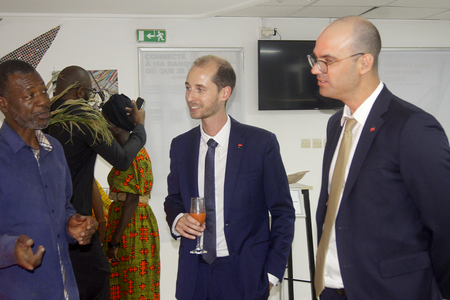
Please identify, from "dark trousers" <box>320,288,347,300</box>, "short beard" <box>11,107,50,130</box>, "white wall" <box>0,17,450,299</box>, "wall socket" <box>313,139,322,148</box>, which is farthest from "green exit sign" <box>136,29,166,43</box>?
"dark trousers" <box>320,288,347,300</box>

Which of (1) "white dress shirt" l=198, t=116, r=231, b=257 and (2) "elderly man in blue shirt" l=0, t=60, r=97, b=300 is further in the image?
(1) "white dress shirt" l=198, t=116, r=231, b=257

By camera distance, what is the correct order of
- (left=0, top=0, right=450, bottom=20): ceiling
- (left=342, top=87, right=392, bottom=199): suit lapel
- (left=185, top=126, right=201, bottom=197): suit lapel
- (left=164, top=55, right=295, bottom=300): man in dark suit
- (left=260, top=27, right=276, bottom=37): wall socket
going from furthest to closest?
(left=260, top=27, right=276, bottom=37): wall socket, (left=0, top=0, right=450, bottom=20): ceiling, (left=185, top=126, right=201, bottom=197): suit lapel, (left=164, top=55, right=295, bottom=300): man in dark suit, (left=342, top=87, right=392, bottom=199): suit lapel

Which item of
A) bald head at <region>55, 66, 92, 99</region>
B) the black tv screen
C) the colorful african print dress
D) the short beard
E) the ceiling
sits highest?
the ceiling

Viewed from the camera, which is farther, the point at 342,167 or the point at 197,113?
the point at 197,113

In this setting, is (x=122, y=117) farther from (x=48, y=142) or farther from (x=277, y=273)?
(x=277, y=273)

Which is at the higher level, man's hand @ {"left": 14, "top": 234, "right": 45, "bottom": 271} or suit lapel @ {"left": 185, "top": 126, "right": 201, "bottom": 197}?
suit lapel @ {"left": 185, "top": 126, "right": 201, "bottom": 197}

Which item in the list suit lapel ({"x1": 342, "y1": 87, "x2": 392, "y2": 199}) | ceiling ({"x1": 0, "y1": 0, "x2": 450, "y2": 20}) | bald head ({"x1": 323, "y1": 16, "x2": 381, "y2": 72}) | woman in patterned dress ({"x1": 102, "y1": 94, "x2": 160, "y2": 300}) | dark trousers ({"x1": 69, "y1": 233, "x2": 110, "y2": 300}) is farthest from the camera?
ceiling ({"x1": 0, "y1": 0, "x2": 450, "y2": 20})

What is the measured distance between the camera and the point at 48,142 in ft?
5.32

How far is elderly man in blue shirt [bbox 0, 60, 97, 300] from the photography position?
1.39 m

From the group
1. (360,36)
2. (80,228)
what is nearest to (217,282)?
(80,228)

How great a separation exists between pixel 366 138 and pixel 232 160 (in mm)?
642

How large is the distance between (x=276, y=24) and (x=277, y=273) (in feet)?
12.0

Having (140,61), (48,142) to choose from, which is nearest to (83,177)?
(48,142)

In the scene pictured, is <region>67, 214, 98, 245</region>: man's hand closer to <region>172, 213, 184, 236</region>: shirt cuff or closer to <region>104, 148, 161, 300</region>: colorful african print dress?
<region>172, 213, 184, 236</region>: shirt cuff
